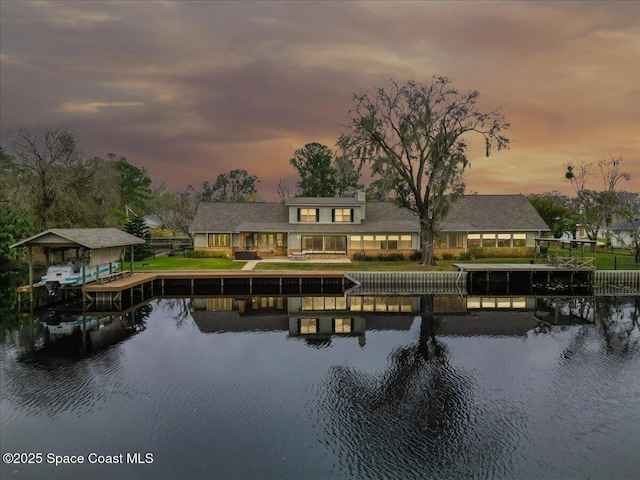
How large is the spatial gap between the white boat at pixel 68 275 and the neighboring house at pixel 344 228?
1524 centimetres

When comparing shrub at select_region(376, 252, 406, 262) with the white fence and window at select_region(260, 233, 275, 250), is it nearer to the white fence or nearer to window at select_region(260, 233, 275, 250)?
window at select_region(260, 233, 275, 250)

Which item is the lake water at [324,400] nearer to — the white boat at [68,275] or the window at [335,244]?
the white boat at [68,275]

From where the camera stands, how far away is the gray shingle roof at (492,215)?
144ft

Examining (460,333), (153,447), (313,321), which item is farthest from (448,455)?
(313,321)

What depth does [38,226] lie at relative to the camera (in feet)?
134

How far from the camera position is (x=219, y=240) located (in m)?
43.8

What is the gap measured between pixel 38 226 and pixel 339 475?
43011 mm

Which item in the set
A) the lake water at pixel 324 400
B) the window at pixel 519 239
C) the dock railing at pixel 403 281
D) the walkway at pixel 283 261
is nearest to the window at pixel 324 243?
the walkway at pixel 283 261

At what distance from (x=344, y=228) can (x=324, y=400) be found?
30.5 m

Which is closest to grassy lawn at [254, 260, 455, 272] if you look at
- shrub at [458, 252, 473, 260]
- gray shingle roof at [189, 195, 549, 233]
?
shrub at [458, 252, 473, 260]

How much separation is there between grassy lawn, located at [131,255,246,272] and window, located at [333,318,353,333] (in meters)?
15.4

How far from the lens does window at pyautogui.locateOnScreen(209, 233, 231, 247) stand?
4375 cm

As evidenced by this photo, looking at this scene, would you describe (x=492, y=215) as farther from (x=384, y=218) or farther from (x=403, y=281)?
(x=403, y=281)

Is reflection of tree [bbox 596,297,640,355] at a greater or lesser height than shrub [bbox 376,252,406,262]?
lesser
